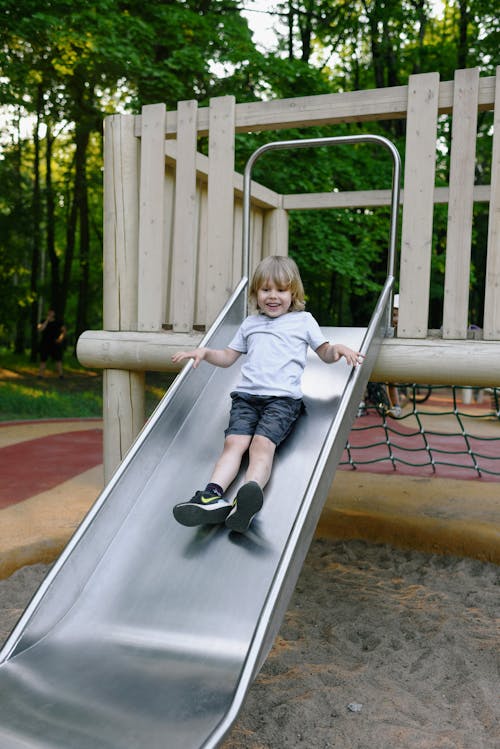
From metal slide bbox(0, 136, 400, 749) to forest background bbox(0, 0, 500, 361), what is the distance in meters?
8.18

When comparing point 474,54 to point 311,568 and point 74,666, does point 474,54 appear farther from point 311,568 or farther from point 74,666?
point 74,666

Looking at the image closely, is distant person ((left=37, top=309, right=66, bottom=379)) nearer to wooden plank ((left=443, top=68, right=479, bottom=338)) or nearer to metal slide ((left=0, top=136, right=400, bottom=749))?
metal slide ((left=0, top=136, right=400, bottom=749))

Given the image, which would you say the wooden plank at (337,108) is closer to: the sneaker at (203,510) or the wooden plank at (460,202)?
the wooden plank at (460,202)

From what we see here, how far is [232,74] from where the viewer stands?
1131 cm

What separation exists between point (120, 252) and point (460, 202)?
1.86 m

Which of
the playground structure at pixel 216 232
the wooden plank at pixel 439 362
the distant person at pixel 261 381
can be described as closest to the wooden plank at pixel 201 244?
the playground structure at pixel 216 232

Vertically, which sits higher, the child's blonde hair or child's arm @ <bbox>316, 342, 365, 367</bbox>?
the child's blonde hair

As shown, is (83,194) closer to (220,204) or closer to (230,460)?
(220,204)

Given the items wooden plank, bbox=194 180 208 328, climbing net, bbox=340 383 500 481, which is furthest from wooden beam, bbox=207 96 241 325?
climbing net, bbox=340 383 500 481

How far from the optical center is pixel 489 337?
3102mm

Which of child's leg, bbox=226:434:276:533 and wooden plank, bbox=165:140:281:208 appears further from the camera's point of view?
wooden plank, bbox=165:140:281:208

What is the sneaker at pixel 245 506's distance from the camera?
2439mm

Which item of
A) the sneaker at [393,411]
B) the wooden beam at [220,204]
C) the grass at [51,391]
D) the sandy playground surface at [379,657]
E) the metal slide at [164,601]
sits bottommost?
the grass at [51,391]

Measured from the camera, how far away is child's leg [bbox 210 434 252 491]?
274 cm
